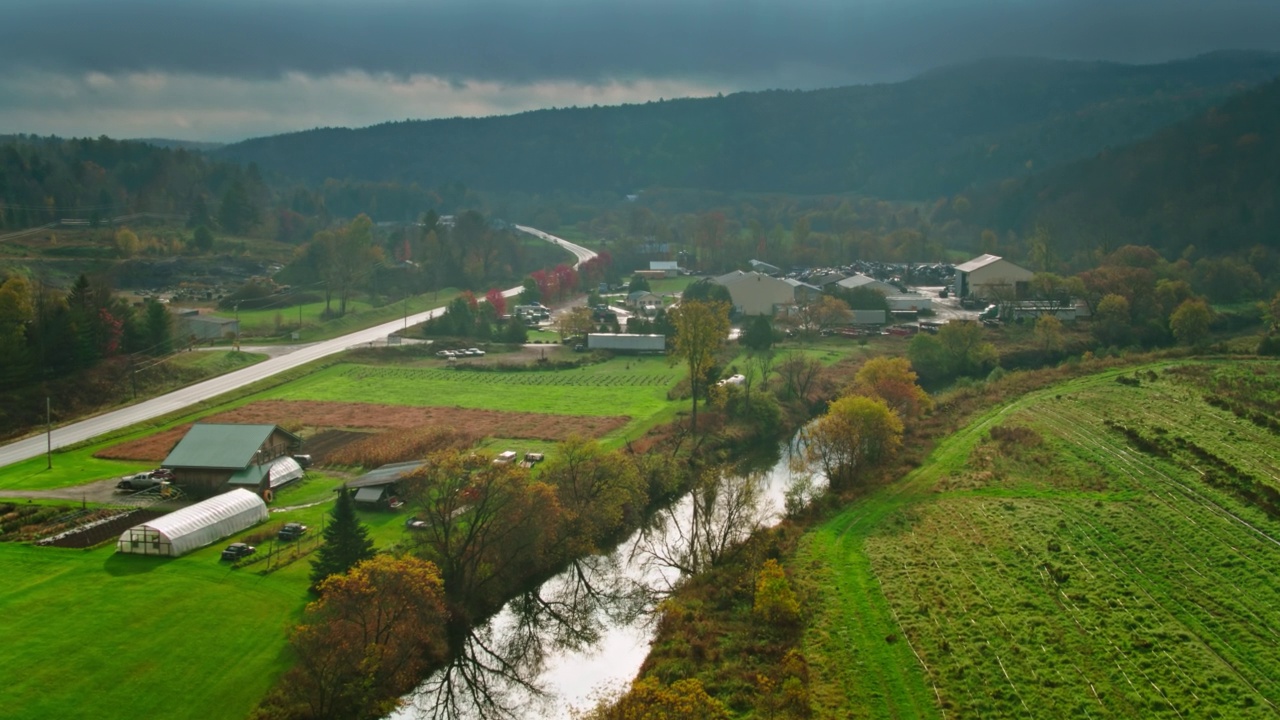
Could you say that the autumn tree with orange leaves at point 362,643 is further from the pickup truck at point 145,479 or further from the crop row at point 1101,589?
the pickup truck at point 145,479

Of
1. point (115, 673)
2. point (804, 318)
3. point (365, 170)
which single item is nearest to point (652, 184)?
point (365, 170)

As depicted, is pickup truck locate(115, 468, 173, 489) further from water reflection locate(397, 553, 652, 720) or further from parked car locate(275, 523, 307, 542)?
water reflection locate(397, 553, 652, 720)

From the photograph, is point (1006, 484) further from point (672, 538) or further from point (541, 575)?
point (541, 575)

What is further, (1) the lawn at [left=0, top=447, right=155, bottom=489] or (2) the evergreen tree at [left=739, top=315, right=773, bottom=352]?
(2) the evergreen tree at [left=739, top=315, right=773, bottom=352]

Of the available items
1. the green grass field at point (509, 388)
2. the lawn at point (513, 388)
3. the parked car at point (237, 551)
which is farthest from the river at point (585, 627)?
the green grass field at point (509, 388)

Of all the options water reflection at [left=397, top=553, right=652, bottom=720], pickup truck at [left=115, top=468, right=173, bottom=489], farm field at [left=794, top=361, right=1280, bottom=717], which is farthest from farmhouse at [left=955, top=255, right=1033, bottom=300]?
pickup truck at [left=115, top=468, right=173, bottom=489]
